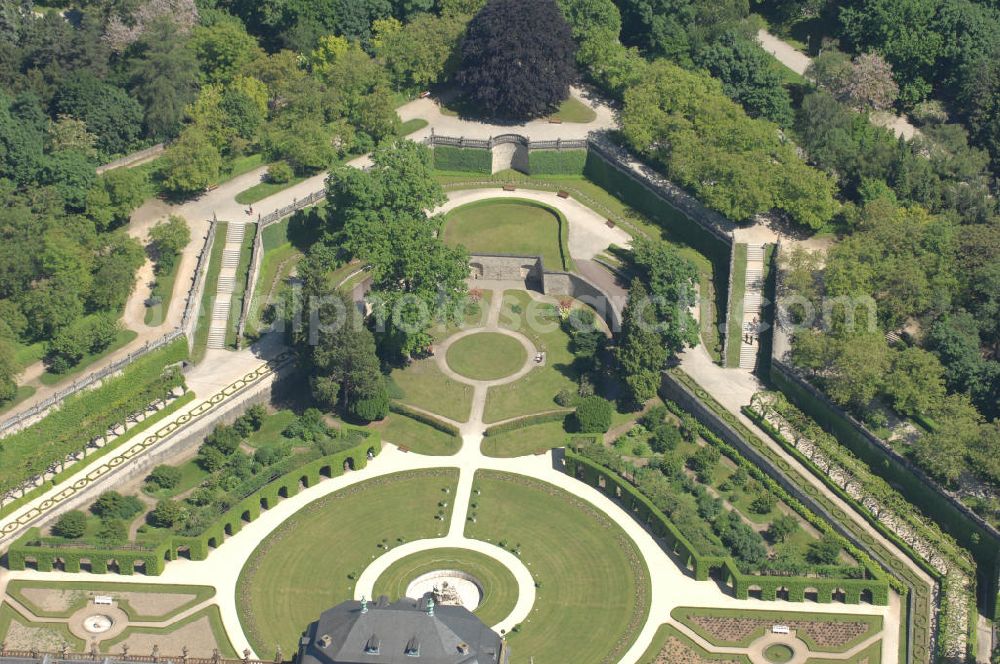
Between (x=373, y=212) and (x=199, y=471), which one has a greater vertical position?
(x=373, y=212)

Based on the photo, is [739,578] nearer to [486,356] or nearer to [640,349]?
[640,349]

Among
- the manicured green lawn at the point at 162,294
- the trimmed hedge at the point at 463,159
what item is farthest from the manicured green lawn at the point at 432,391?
the trimmed hedge at the point at 463,159

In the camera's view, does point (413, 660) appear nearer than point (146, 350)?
Yes

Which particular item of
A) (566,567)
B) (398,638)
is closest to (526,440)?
(566,567)

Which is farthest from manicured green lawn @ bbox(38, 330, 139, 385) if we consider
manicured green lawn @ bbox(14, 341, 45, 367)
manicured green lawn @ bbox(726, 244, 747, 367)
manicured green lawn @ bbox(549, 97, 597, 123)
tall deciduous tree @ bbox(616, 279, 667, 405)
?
manicured green lawn @ bbox(726, 244, 747, 367)

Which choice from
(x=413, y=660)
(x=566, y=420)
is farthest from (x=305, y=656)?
A: (x=566, y=420)

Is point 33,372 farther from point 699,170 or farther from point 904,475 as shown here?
point 904,475

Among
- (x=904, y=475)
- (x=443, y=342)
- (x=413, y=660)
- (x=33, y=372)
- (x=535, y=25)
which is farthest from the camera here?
(x=535, y=25)

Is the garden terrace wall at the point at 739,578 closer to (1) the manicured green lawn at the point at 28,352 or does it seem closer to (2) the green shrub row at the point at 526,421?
(2) the green shrub row at the point at 526,421
